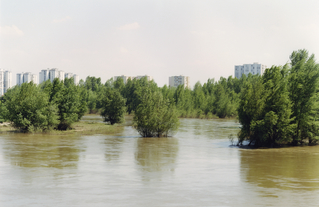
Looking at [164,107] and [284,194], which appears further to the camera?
[164,107]

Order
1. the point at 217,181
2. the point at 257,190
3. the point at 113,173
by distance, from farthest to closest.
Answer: the point at 113,173 < the point at 217,181 < the point at 257,190

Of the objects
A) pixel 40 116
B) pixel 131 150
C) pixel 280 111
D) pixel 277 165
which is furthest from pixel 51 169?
pixel 40 116

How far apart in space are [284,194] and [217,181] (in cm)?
509

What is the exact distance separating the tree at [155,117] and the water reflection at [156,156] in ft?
18.9

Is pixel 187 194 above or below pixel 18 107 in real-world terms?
below

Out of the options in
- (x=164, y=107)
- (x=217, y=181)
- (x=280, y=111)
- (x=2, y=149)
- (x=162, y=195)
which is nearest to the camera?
(x=162, y=195)

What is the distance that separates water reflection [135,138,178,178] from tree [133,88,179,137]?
227 inches

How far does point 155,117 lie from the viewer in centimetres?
5594

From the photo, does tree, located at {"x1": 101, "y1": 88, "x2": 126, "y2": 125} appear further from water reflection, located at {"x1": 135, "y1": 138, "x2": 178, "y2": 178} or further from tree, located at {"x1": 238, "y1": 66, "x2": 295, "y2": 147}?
tree, located at {"x1": 238, "y1": 66, "x2": 295, "y2": 147}

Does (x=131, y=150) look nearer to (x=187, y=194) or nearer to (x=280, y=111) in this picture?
(x=280, y=111)

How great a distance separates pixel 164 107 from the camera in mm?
57219

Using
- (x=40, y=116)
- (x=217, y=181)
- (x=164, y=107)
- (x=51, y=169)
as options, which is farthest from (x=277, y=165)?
(x=40, y=116)

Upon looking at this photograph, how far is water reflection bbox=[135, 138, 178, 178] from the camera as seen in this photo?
29812 millimetres

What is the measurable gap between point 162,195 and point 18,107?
4864 centimetres
